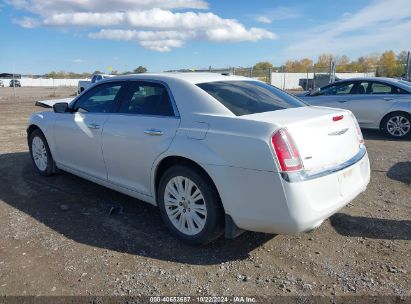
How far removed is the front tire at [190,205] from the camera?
11.7ft

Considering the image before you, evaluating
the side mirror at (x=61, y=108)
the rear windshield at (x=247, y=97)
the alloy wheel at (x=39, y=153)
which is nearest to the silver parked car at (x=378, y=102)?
the rear windshield at (x=247, y=97)

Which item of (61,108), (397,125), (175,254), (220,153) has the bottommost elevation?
(175,254)

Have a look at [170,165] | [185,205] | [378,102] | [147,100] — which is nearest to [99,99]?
[147,100]

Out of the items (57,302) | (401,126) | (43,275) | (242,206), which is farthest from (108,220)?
(401,126)

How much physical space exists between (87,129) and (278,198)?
2.80 metres

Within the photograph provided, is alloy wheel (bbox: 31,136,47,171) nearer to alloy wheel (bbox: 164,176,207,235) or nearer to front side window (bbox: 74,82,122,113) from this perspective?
front side window (bbox: 74,82,122,113)

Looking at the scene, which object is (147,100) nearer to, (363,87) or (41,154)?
(41,154)

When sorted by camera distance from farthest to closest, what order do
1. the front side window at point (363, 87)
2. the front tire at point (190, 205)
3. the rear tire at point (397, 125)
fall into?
the front side window at point (363, 87) < the rear tire at point (397, 125) < the front tire at point (190, 205)

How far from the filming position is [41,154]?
242 inches

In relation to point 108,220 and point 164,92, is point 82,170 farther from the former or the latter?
point 164,92

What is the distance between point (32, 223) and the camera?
445 centimetres

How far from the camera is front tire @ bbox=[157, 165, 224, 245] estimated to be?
3570 mm

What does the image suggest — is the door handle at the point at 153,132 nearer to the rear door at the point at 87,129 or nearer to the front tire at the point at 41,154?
the rear door at the point at 87,129

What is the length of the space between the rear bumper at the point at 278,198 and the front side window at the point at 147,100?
1019mm
